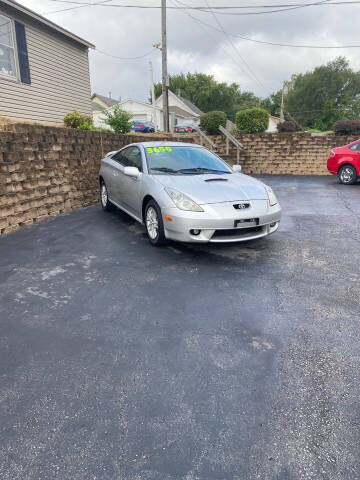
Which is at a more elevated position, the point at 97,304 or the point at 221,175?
the point at 221,175

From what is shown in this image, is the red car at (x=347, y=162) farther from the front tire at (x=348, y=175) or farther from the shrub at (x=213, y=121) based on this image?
the shrub at (x=213, y=121)

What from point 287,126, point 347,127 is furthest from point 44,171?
point 347,127

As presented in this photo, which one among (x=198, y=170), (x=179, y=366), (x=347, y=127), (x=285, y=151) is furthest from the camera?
(x=285, y=151)

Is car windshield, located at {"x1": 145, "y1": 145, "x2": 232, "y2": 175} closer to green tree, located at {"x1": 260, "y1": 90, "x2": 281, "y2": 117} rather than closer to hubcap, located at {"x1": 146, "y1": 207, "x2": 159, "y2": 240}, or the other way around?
hubcap, located at {"x1": 146, "y1": 207, "x2": 159, "y2": 240}

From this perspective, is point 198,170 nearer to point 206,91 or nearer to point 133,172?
point 133,172

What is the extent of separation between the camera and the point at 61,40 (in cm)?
1269

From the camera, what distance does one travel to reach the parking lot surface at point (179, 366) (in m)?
1.61

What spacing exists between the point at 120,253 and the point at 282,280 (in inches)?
85.6

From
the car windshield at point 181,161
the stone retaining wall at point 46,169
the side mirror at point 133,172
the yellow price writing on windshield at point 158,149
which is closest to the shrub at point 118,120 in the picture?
the stone retaining wall at point 46,169

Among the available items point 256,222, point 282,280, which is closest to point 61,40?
point 256,222

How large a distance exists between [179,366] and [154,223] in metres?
2.74

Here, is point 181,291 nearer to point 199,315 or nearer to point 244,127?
point 199,315

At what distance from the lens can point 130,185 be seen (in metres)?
5.46

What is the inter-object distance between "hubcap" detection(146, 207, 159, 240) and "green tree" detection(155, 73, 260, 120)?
68.8 m
